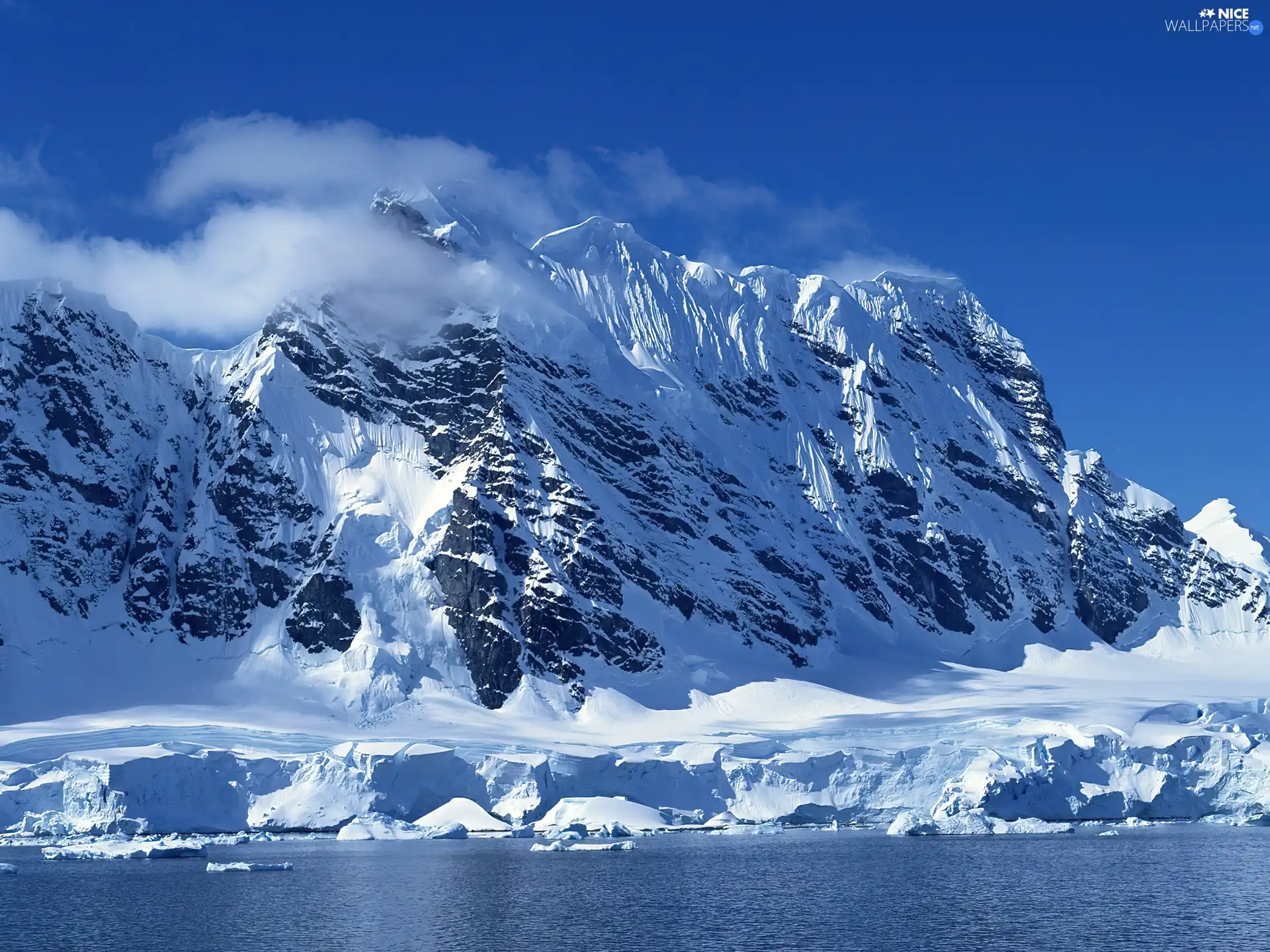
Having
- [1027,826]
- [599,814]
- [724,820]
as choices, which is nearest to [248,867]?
[599,814]

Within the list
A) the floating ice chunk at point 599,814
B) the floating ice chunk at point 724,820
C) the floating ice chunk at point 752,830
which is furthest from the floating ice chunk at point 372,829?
the floating ice chunk at point 752,830

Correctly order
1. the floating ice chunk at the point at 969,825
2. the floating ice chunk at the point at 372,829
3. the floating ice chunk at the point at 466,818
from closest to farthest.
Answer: the floating ice chunk at the point at 969,825, the floating ice chunk at the point at 372,829, the floating ice chunk at the point at 466,818

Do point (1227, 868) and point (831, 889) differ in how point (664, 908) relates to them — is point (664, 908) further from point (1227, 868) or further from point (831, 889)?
point (1227, 868)

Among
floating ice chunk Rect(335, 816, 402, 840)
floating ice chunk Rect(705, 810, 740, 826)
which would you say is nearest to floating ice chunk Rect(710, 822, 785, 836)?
floating ice chunk Rect(705, 810, 740, 826)

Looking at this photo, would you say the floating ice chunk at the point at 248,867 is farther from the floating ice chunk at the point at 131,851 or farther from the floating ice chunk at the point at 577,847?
the floating ice chunk at the point at 577,847

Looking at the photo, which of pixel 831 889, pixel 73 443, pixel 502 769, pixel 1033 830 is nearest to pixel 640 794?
pixel 502 769

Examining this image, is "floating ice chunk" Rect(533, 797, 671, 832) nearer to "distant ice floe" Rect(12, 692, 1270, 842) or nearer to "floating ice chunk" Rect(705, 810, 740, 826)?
"distant ice floe" Rect(12, 692, 1270, 842)
